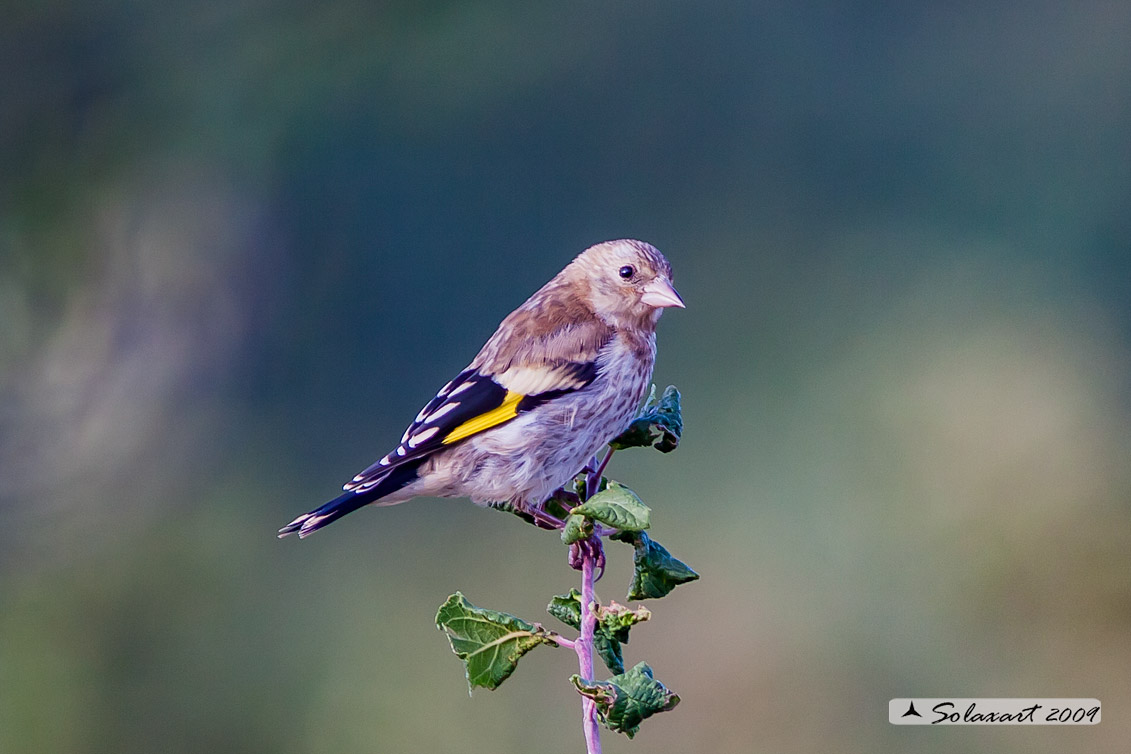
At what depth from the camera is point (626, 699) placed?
1594 mm

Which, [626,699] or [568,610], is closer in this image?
[626,699]

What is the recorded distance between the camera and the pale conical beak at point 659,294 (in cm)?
293

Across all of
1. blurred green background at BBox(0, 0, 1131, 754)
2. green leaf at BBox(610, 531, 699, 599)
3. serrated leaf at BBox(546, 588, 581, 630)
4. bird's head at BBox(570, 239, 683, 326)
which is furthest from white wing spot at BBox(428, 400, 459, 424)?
blurred green background at BBox(0, 0, 1131, 754)

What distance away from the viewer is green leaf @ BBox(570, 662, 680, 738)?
5.18 feet

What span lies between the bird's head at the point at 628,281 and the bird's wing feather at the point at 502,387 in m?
0.15

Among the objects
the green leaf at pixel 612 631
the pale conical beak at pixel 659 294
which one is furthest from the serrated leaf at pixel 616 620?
the pale conical beak at pixel 659 294

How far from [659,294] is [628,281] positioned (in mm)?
103

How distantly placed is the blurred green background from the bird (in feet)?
6.54

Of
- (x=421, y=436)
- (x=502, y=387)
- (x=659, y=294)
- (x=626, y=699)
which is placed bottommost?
(x=626, y=699)

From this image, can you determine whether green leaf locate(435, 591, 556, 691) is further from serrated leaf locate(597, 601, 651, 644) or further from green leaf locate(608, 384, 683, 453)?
green leaf locate(608, 384, 683, 453)

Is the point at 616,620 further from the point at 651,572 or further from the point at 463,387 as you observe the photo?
the point at 463,387

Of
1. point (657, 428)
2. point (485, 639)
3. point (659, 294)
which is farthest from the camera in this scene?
point (659, 294)

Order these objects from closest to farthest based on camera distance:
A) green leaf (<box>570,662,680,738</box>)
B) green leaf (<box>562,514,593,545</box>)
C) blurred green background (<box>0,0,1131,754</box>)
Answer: green leaf (<box>570,662,680,738</box>), green leaf (<box>562,514,593,545</box>), blurred green background (<box>0,0,1131,754</box>)

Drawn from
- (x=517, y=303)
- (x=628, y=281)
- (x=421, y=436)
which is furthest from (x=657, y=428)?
(x=517, y=303)
